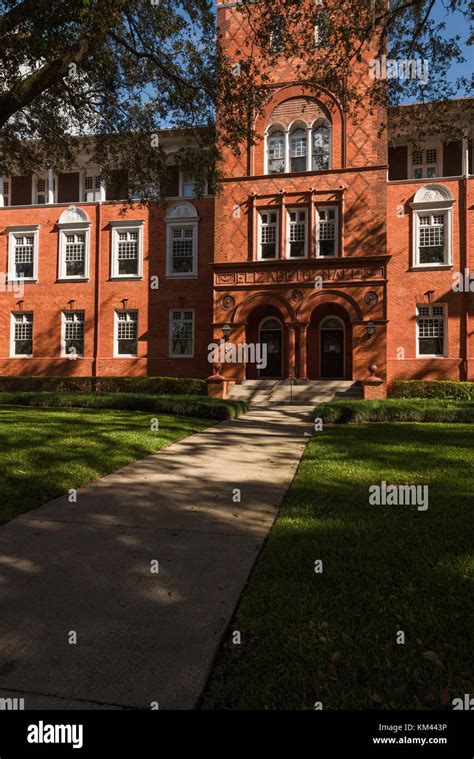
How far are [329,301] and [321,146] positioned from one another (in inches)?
295

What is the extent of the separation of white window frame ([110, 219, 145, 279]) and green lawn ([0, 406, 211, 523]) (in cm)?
1408

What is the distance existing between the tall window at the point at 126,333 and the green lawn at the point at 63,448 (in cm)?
1270

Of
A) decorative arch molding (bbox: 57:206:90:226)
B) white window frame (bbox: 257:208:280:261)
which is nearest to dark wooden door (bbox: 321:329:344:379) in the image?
white window frame (bbox: 257:208:280:261)

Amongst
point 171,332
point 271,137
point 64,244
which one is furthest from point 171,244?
point 271,137

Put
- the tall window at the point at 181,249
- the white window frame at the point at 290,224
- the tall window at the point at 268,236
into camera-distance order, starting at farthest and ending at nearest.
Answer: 1. the tall window at the point at 181,249
2. the tall window at the point at 268,236
3. the white window frame at the point at 290,224

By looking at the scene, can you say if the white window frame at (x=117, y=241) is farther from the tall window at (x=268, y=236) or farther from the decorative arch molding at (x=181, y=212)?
the tall window at (x=268, y=236)

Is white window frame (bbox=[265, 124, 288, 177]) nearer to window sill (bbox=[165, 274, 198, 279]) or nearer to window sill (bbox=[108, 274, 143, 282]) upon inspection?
window sill (bbox=[165, 274, 198, 279])

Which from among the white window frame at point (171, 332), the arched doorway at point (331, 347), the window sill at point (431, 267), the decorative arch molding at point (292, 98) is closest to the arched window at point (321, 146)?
the decorative arch molding at point (292, 98)

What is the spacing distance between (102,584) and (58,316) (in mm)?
24677

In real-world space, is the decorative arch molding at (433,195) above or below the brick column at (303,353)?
above

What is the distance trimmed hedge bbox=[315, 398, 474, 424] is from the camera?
14.0 m

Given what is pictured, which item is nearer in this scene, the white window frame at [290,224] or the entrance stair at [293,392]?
the entrance stair at [293,392]

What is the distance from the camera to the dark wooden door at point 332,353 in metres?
23.8

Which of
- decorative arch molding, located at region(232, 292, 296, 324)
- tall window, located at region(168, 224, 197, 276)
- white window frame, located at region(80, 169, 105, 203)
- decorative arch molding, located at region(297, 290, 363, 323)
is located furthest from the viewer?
white window frame, located at region(80, 169, 105, 203)
